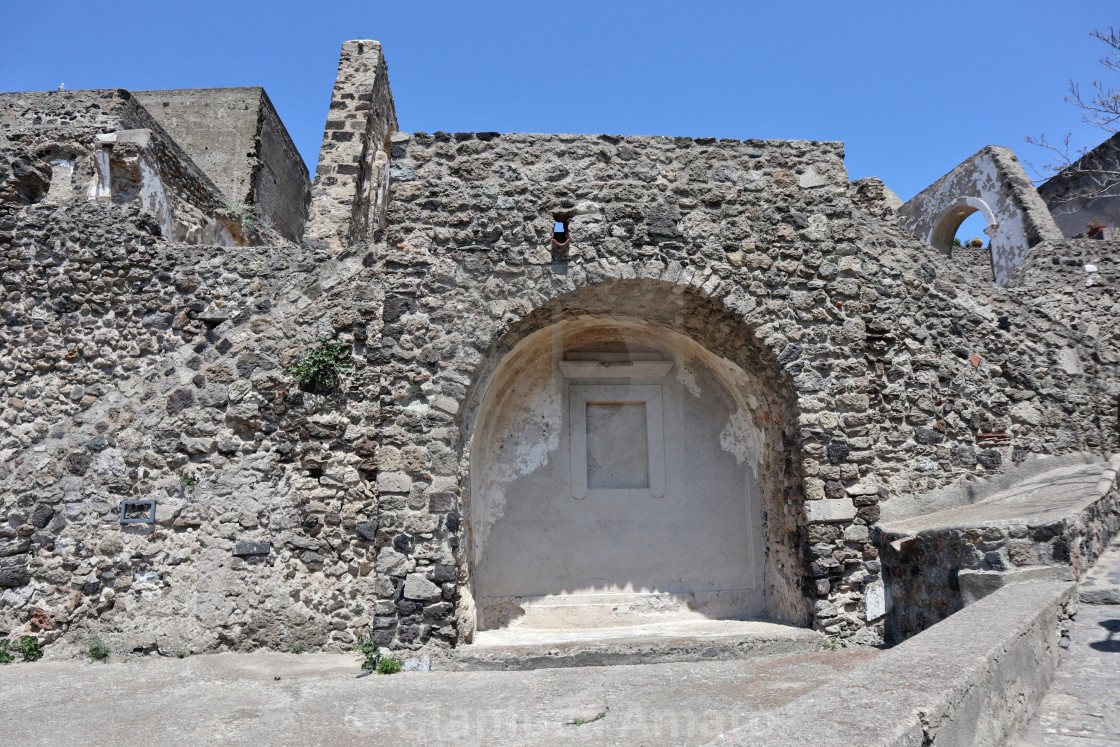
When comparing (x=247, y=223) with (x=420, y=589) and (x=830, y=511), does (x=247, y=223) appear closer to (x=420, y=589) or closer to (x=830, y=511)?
(x=420, y=589)

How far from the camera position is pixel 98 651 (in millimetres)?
5383

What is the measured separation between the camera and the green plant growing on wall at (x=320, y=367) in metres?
5.90

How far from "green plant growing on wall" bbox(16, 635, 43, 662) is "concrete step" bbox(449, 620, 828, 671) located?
10.5 ft

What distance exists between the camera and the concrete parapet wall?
434 inches

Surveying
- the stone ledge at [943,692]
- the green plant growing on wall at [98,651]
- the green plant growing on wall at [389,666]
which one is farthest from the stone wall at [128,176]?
the stone ledge at [943,692]

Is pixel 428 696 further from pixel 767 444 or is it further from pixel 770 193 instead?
pixel 770 193

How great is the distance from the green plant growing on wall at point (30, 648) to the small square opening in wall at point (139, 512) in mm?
1044

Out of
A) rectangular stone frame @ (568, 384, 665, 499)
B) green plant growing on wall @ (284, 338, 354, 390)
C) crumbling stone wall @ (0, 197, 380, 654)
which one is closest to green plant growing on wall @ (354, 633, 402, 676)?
crumbling stone wall @ (0, 197, 380, 654)

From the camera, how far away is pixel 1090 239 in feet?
31.8

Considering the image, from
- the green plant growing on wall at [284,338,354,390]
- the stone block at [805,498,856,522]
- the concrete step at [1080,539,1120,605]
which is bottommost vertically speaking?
the concrete step at [1080,539,1120,605]

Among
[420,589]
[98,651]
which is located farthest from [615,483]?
[98,651]

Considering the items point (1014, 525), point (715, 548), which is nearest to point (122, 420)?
point (715, 548)

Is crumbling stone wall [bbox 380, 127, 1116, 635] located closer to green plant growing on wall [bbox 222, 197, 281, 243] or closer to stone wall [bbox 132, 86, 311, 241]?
green plant growing on wall [bbox 222, 197, 281, 243]

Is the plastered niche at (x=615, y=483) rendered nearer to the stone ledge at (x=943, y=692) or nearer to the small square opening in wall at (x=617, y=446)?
the small square opening in wall at (x=617, y=446)
